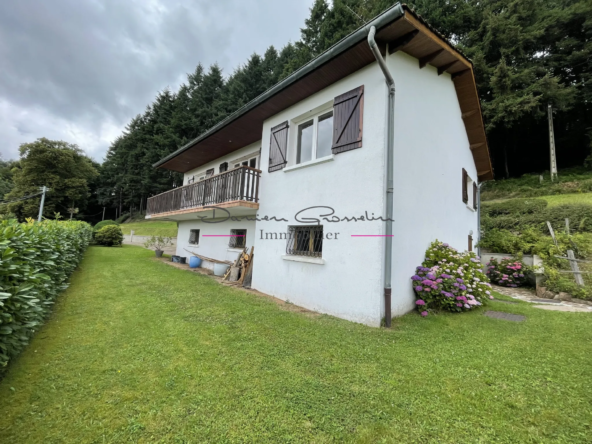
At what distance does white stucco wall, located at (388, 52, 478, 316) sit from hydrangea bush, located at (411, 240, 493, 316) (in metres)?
0.20

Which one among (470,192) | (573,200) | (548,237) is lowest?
(548,237)

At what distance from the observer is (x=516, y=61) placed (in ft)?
68.3

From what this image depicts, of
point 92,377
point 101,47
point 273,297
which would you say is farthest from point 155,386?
point 101,47

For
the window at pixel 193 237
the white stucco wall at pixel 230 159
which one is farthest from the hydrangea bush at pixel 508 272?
the window at pixel 193 237

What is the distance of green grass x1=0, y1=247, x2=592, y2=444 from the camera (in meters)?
2.05

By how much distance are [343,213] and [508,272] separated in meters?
7.32

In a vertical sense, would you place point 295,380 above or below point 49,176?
below

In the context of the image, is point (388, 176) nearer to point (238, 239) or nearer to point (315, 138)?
point (315, 138)

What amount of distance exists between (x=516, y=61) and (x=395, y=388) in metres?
29.0

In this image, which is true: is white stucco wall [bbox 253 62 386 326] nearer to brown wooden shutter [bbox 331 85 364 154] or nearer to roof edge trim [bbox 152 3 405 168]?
brown wooden shutter [bbox 331 85 364 154]

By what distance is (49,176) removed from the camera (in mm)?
35625

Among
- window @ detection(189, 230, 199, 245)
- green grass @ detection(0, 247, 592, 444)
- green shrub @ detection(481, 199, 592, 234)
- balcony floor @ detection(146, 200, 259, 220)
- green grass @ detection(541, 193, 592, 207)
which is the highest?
green grass @ detection(541, 193, 592, 207)

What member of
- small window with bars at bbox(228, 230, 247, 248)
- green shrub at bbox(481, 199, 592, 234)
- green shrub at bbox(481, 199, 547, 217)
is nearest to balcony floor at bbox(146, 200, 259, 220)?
small window with bars at bbox(228, 230, 247, 248)

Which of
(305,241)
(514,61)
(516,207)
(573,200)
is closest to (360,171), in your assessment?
(305,241)
